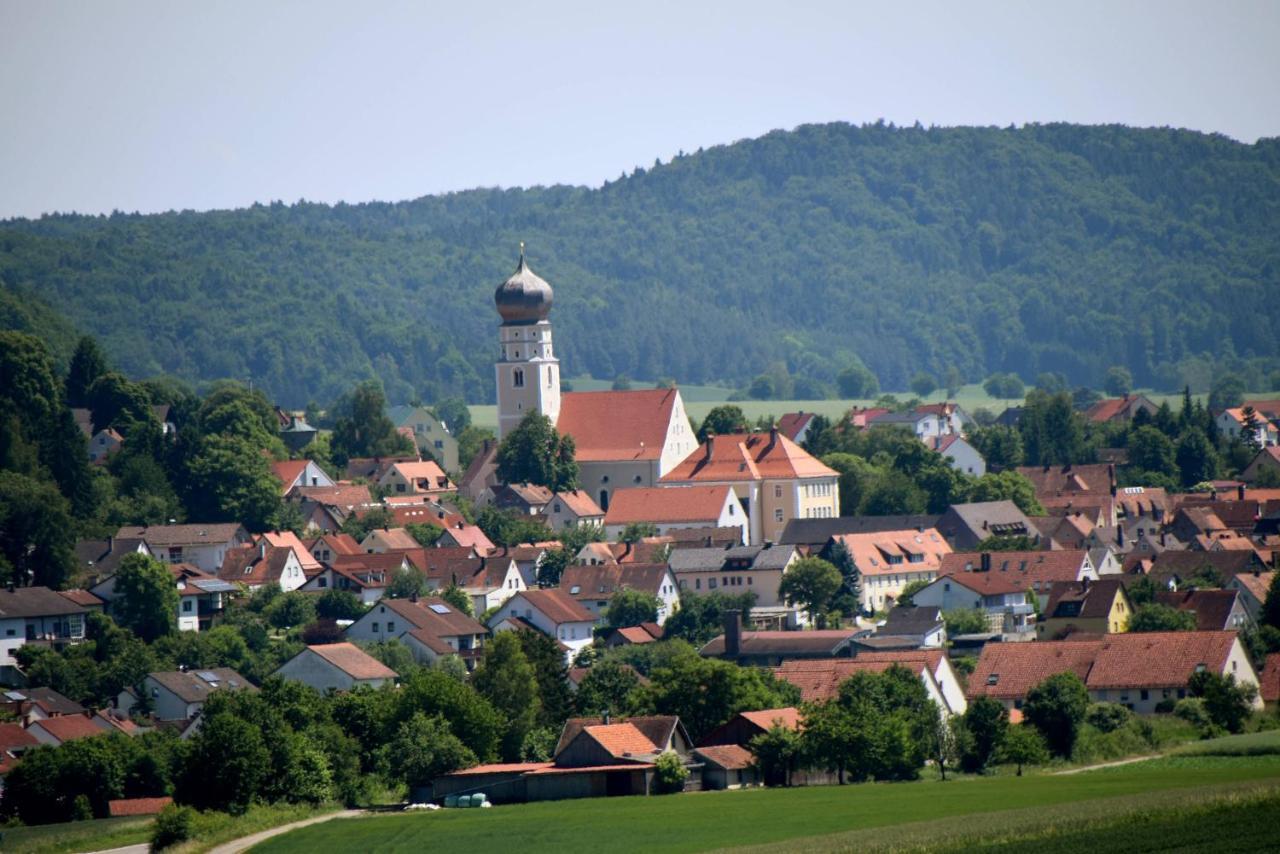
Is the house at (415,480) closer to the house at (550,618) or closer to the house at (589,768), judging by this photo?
the house at (550,618)

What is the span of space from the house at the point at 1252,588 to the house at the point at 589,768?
28.0 meters

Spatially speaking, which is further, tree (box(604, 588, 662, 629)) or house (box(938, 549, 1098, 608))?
house (box(938, 549, 1098, 608))

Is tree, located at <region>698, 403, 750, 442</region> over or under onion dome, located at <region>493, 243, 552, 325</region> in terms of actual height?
under

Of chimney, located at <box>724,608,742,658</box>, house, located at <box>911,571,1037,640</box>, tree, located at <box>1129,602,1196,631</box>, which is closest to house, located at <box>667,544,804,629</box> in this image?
house, located at <box>911,571,1037,640</box>

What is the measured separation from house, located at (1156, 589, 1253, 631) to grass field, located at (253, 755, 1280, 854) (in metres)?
25.3

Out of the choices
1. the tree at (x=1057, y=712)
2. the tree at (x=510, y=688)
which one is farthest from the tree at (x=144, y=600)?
the tree at (x=1057, y=712)

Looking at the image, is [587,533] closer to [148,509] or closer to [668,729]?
[148,509]

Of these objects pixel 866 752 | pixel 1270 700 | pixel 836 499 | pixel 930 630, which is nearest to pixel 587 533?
pixel 836 499

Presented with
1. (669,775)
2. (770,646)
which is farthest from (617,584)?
(669,775)

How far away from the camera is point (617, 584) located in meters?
83.6

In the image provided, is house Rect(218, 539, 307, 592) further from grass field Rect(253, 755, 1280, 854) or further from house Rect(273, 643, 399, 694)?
grass field Rect(253, 755, 1280, 854)

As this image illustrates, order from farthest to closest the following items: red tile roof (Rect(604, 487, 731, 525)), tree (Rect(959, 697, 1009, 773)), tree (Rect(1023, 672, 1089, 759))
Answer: red tile roof (Rect(604, 487, 731, 525)) < tree (Rect(1023, 672, 1089, 759)) < tree (Rect(959, 697, 1009, 773))

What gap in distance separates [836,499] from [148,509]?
2652 centimetres

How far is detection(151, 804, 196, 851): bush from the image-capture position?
155 feet
